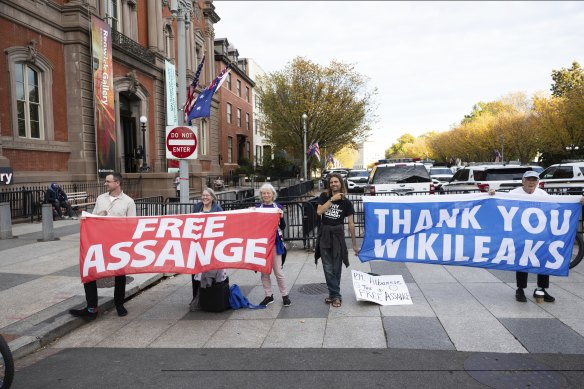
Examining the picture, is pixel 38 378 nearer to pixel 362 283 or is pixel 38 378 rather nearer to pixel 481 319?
pixel 362 283

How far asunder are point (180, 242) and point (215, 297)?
90 centimetres

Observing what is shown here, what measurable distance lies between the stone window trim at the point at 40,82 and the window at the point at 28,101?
0.53 feet

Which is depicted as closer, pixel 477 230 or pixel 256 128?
pixel 477 230

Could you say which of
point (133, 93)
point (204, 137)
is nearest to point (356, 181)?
point (204, 137)

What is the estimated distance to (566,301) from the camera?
6281mm

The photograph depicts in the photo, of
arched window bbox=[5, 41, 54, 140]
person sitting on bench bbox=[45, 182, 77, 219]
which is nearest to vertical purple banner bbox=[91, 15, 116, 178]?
arched window bbox=[5, 41, 54, 140]

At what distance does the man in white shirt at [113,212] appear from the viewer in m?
6.11

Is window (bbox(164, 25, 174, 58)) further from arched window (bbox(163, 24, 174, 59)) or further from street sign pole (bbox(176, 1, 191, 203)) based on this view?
street sign pole (bbox(176, 1, 191, 203))

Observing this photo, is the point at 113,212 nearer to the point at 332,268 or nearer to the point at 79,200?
the point at 332,268

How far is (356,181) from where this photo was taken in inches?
1353

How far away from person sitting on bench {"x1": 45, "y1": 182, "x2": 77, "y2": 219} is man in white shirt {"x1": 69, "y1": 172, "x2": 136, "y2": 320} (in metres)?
11.5

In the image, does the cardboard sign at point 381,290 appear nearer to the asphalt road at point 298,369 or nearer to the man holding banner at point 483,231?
the man holding banner at point 483,231

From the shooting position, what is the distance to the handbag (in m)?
6.30

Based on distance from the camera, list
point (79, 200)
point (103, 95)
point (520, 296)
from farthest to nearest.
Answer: point (103, 95) < point (79, 200) < point (520, 296)
